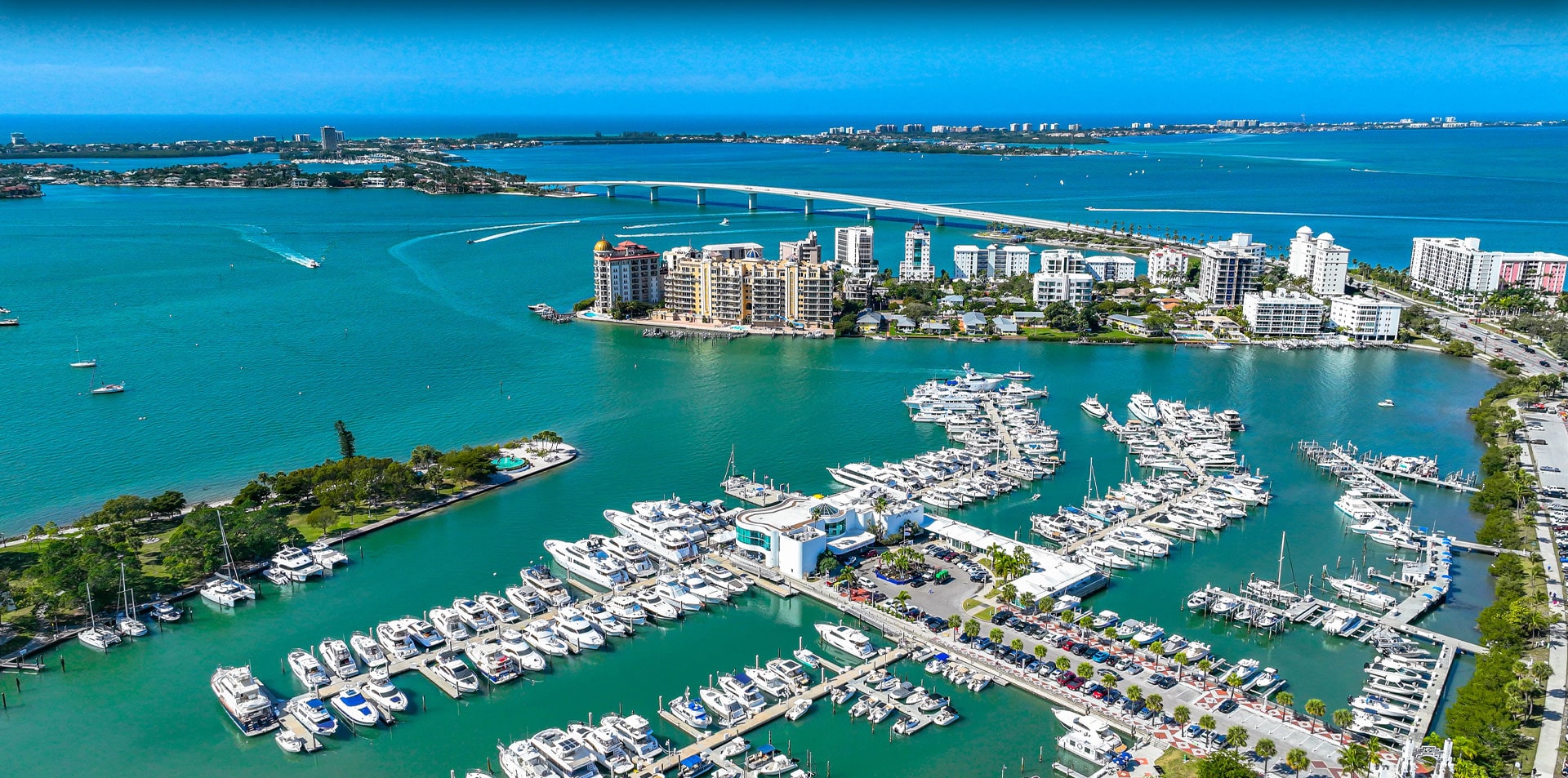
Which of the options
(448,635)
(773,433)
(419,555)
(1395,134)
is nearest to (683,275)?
(773,433)

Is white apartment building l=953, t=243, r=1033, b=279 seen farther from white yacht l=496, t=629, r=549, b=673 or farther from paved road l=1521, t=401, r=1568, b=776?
white yacht l=496, t=629, r=549, b=673

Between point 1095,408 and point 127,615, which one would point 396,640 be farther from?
point 1095,408

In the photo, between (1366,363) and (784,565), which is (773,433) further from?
(1366,363)

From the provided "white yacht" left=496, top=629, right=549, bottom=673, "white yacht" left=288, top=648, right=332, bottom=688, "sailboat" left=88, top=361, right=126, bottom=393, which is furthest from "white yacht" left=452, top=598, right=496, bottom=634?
"sailboat" left=88, top=361, right=126, bottom=393

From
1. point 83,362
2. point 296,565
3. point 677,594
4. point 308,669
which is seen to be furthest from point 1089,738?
point 83,362

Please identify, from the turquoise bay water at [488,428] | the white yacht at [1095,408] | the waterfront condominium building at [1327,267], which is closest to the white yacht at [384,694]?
the turquoise bay water at [488,428]
